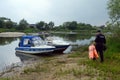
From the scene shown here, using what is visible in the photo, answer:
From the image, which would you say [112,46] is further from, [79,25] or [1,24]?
[79,25]

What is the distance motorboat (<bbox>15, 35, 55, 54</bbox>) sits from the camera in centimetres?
3322

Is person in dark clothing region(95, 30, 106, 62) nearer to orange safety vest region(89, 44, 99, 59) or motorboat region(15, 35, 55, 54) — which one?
orange safety vest region(89, 44, 99, 59)

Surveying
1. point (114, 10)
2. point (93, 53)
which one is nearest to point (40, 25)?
point (114, 10)

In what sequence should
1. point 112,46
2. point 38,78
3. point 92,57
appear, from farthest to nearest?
point 112,46 → point 92,57 → point 38,78

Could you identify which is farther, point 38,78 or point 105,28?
point 105,28

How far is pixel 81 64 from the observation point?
18.5 metres

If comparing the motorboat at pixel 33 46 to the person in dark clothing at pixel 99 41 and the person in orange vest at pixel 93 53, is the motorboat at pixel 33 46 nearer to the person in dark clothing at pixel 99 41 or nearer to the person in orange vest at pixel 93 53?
the person in orange vest at pixel 93 53

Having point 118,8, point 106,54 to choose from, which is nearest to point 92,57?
point 106,54

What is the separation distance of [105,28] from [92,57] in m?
10.9

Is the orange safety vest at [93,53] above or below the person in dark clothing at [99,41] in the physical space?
below

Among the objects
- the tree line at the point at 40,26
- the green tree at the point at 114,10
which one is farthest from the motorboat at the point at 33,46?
the tree line at the point at 40,26

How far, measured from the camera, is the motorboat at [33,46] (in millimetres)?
33219

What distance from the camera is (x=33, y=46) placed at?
115 feet

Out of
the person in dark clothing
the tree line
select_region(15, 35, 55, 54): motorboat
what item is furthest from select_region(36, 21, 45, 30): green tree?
the person in dark clothing
